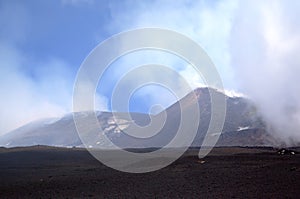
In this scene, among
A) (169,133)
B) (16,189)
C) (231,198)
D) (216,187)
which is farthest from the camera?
(169,133)

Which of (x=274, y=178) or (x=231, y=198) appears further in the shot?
(x=274, y=178)

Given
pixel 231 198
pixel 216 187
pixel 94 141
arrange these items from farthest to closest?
pixel 94 141
pixel 216 187
pixel 231 198

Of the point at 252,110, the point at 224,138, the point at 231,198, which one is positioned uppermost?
the point at 252,110


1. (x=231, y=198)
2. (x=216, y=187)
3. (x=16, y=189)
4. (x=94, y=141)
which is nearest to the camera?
(x=231, y=198)

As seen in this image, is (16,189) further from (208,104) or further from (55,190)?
(208,104)

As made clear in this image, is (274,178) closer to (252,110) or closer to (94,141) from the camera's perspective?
(252,110)

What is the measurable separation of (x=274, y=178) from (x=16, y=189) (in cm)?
1500

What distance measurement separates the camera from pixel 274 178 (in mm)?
22203

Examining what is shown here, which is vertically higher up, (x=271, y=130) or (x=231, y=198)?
(x=271, y=130)

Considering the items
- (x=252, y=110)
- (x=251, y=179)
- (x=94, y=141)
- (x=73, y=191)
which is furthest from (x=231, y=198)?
(x=94, y=141)

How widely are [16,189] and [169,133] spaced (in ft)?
479

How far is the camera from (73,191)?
65.5 ft

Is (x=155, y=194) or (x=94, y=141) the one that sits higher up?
(x=94, y=141)

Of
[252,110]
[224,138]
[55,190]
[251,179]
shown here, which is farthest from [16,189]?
[252,110]
